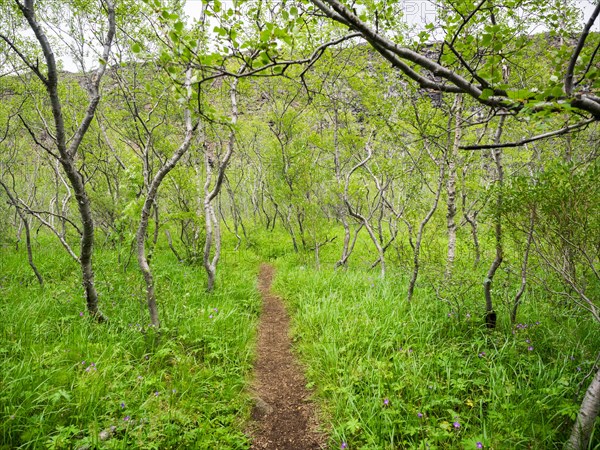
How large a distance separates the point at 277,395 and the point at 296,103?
12.7 meters

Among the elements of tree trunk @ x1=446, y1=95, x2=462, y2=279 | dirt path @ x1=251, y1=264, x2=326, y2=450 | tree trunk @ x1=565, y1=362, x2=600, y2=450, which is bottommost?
dirt path @ x1=251, y1=264, x2=326, y2=450

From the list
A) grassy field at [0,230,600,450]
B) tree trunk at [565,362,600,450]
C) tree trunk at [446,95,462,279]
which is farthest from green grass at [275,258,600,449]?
tree trunk at [446,95,462,279]

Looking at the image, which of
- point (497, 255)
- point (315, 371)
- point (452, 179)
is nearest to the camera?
point (497, 255)

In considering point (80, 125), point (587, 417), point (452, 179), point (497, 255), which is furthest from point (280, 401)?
point (452, 179)

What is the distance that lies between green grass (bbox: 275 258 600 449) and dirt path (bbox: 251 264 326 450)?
243 millimetres

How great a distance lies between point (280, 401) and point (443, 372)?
2.31m

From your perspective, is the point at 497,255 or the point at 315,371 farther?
the point at 315,371

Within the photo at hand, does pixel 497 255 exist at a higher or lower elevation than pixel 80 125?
lower

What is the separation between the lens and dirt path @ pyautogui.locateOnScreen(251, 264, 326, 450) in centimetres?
350

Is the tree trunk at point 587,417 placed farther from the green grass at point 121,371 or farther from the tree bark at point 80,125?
the tree bark at point 80,125

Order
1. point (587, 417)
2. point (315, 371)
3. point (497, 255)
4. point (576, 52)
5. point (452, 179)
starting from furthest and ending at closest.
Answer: point (452, 179) → point (315, 371) → point (497, 255) → point (587, 417) → point (576, 52)

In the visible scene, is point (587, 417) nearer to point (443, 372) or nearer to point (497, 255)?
point (443, 372)

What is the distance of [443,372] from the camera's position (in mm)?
3846

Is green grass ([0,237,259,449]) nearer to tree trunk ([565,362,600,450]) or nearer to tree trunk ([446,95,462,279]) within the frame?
tree trunk ([565,362,600,450])
